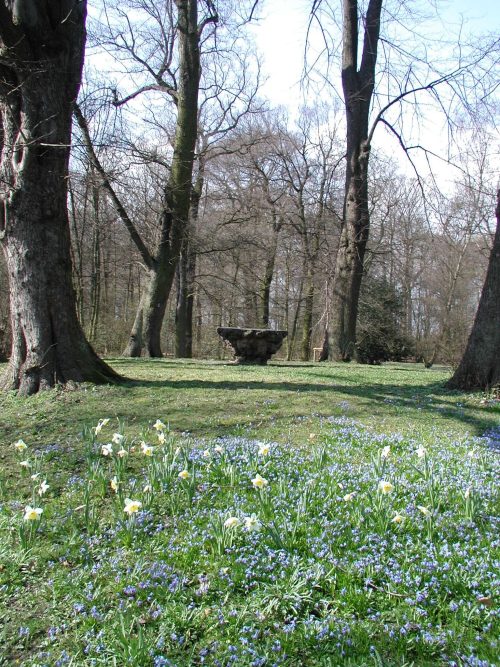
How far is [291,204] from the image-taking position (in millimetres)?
26688

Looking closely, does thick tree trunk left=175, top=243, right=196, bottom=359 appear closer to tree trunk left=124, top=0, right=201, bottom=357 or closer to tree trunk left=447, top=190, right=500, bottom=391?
tree trunk left=124, top=0, right=201, bottom=357

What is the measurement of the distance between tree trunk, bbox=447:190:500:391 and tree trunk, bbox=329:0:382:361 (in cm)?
560

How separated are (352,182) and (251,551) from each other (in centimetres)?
1228

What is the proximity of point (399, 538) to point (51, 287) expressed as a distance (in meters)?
5.29

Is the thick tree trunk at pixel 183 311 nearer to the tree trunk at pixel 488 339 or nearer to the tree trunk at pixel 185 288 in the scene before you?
the tree trunk at pixel 185 288

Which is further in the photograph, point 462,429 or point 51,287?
point 51,287

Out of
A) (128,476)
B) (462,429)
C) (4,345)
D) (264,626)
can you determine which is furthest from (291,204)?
(264,626)

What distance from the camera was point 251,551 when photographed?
9.31 feet

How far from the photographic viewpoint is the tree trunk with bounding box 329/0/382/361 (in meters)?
13.4

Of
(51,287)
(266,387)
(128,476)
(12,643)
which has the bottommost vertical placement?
(12,643)

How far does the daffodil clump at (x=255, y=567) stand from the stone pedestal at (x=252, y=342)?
25.8 feet

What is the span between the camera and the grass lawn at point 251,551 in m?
2.15

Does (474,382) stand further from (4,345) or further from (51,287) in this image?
(4,345)

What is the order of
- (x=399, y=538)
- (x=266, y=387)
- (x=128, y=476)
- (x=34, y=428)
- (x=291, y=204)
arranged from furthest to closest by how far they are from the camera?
(x=291, y=204)
(x=266, y=387)
(x=34, y=428)
(x=128, y=476)
(x=399, y=538)
